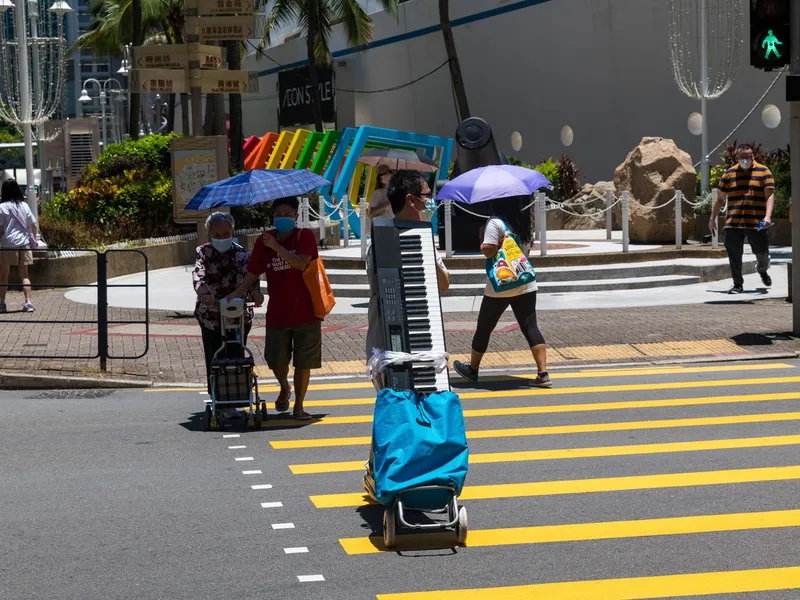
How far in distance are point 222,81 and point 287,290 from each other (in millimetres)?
6078

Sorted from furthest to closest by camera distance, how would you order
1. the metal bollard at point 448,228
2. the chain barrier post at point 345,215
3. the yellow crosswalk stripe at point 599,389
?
the chain barrier post at point 345,215 < the metal bollard at point 448,228 < the yellow crosswalk stripe at point 599,389

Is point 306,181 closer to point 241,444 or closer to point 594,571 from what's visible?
point 241,444

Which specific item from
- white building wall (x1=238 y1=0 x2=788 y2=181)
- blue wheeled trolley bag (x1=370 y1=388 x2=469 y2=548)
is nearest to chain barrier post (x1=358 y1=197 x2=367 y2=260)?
white building wall (x1=238 y1=0 x2=788 y2=181)

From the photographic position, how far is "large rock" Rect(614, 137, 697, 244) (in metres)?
24.2

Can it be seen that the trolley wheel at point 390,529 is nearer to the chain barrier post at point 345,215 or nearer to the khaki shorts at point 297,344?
the khaki shorts at point 297,344

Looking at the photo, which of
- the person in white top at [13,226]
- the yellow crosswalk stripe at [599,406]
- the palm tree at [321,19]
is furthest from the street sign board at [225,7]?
the palm tree at [321,19]

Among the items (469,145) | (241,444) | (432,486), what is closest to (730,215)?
(469,145)

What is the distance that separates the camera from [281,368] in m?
10.2

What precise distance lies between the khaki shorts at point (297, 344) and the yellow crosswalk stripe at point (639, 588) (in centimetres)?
439

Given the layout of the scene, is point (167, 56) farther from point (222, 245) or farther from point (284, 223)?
point (284, 223)

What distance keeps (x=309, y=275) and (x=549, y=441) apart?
2269 mm

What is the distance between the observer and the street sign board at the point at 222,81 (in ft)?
49.6

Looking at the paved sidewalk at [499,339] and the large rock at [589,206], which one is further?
the large rock at [589,206]

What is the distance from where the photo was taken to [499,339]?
1443cm
